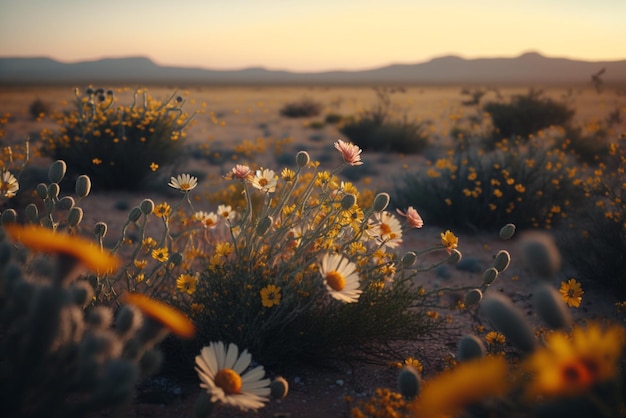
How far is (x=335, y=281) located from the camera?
2.34 m

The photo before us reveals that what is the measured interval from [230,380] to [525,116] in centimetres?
1255

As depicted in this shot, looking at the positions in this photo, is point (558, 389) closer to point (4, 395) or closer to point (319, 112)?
point (4, 395)

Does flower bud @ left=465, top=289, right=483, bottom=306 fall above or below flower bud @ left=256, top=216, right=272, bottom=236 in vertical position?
below

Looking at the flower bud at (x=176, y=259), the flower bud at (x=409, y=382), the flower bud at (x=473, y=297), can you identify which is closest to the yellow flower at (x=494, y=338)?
the flower bud at (x=473, y=297)

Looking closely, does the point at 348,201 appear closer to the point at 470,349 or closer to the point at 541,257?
the point at 470,349

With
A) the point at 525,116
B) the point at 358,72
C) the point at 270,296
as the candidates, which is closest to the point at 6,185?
the point at 270,296

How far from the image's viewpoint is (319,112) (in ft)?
83.6

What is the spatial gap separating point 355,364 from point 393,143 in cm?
1034

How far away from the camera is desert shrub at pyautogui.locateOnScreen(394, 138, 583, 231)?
→ 22.2ft

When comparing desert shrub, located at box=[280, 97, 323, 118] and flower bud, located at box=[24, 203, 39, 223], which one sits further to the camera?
desert shrub, located at box=[280, 97, 323, 118]

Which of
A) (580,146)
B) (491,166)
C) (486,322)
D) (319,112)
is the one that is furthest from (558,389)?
(319,112)

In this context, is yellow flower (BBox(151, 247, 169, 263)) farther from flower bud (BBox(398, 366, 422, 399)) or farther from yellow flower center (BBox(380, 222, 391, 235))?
flower bud (BBox(398, 366, 422, 399))

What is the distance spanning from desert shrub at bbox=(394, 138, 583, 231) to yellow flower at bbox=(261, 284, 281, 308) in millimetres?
4323

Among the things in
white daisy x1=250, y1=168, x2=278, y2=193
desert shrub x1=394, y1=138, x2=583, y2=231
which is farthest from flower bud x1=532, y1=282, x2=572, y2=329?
desert shrub x1=394, y1=138, x2=583, y2=231
